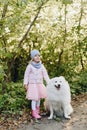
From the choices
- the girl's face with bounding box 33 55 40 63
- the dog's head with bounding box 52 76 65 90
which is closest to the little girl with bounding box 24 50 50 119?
the girl's face with bounding box 33 55 40 63

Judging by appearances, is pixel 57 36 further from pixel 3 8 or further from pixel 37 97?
pixel 37 97

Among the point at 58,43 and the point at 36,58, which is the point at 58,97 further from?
the point at 58,43

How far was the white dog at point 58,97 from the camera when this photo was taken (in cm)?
711

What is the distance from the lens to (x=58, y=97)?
23.4 ft

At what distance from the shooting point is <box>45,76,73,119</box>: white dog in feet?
23.3

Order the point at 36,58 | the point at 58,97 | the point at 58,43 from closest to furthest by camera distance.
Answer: the point at 58,97 → the point at 36,58 → the point at 58,43

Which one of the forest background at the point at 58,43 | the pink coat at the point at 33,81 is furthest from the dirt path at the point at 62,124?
the forest background at the point at 58,43

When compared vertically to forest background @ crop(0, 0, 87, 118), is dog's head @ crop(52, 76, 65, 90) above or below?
below

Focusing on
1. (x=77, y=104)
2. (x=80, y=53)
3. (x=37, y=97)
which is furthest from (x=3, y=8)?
(x=80, y=53)

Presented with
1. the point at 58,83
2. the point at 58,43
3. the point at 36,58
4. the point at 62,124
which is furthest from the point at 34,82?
the point at 58,43

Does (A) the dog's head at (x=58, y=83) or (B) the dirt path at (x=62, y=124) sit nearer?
(B) the dirt path at (x=62, y=124)

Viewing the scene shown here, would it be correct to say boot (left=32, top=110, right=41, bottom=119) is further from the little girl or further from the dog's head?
the dog's head

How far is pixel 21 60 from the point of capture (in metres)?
11.3

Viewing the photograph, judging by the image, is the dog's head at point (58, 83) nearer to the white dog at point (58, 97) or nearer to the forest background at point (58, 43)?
the white dog at point (58, 97)
